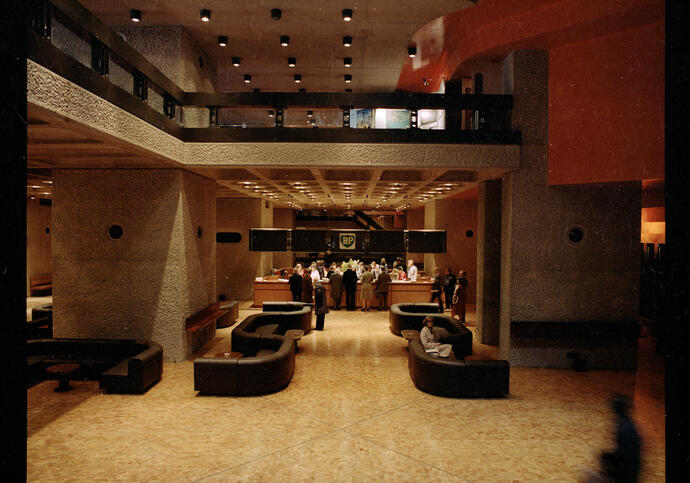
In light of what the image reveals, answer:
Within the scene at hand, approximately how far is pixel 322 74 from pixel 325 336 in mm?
7772

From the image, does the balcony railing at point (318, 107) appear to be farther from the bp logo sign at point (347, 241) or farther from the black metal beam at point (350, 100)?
the bp logo sign at point (347, 241)

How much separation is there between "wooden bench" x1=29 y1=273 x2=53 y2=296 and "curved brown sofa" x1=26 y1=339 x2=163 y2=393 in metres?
11.8

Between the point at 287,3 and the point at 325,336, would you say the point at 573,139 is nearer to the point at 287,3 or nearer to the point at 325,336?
the point at 287,3

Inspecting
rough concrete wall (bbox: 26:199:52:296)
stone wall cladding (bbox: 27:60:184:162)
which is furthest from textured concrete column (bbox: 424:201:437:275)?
rough concrete wall (bbox: 26:199:52:296)

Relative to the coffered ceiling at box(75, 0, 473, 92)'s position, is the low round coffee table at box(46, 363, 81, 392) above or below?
below

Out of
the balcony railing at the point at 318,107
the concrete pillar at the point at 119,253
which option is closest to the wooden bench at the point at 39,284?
the concrete pillar at the point at 119,253

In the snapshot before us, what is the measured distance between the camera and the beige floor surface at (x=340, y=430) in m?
4.58

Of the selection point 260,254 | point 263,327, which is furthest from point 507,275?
point 260,254

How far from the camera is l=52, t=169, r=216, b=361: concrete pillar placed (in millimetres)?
8227

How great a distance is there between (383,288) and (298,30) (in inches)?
355

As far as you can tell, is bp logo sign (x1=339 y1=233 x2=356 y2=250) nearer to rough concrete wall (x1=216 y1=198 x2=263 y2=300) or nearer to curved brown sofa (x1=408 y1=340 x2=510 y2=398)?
rough concrete wall (x1=216 y1=198 x2=263 y2=300)

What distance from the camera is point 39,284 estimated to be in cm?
1747

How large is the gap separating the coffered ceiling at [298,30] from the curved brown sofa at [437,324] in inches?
270

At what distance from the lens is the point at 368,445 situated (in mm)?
5148
